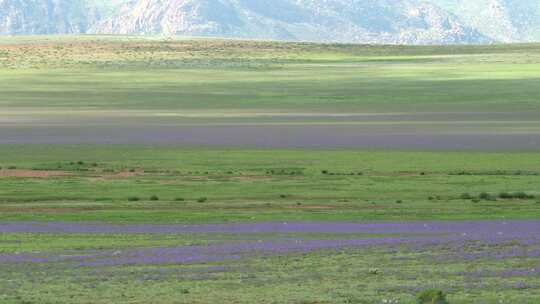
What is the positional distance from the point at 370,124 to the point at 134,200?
108 feet

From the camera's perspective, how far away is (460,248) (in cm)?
2488

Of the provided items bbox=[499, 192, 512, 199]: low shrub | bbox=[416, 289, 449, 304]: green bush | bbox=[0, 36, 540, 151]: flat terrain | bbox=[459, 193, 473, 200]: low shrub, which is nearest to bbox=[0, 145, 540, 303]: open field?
A: bbox=[499, 192, 512, 199]: low shrub

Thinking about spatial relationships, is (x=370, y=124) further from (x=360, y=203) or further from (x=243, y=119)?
(x=360, y=203)

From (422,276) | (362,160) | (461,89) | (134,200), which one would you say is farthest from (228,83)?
(422,276)

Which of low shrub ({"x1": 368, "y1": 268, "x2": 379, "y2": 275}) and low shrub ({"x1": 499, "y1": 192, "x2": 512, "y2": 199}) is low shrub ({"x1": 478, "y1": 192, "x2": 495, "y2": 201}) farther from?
low shrub ({"x1": 368, "y1": 268, "x2": 379, "y2": 275})

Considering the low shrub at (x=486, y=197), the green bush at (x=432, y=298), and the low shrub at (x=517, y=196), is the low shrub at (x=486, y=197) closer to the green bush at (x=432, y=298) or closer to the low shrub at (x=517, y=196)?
the low shrub at (x=517, y=196)

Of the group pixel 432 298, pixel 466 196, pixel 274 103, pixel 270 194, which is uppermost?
pixel 274 103

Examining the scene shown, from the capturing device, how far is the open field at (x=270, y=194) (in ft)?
67.8

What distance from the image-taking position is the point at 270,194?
122ft

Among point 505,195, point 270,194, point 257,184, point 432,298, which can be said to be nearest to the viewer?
point 432,298

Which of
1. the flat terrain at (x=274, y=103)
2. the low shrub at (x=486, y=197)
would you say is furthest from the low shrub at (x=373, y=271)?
the flat terrain at (x=274, y=103)

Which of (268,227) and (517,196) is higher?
(517,196)

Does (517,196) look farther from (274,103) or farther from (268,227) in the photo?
(274,103)

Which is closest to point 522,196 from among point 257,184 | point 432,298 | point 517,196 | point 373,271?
point 517,196
